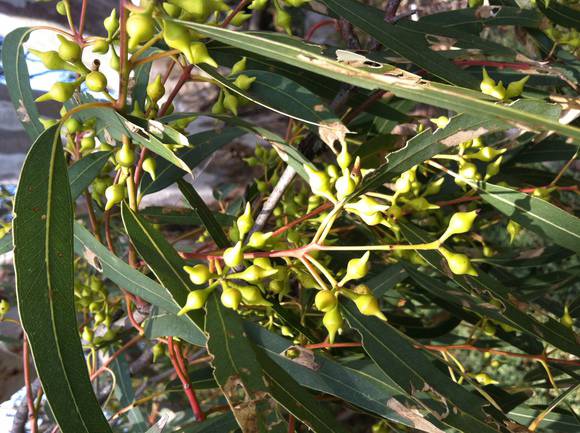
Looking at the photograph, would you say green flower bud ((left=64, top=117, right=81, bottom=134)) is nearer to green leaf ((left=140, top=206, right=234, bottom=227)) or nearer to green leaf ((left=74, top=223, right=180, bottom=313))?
green leaf ((left=74, top=223, right=180, bottom=313))

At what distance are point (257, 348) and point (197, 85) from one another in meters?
1.87

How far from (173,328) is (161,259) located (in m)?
0.11

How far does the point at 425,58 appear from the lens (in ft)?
2.41

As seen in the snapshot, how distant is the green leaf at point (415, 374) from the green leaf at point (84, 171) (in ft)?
1.42

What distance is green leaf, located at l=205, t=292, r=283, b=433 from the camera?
63 centimetres

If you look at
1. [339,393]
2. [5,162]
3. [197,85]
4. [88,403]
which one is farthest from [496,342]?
[5,162]

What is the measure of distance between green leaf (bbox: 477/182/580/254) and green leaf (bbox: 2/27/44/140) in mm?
701

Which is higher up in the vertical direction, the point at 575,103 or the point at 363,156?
the point at 575,103

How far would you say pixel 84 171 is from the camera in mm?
856

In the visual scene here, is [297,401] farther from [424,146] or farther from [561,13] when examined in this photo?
[561,13]

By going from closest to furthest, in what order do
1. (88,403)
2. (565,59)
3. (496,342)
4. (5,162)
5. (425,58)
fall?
1. (88,403)
2. (425,58)
3. (565,59)
4. (496,342)
5. (5,162)

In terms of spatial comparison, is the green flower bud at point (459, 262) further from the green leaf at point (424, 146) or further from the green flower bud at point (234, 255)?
the green flower bud at point (234, 255)

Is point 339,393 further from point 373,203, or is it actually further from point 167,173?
point 167,173

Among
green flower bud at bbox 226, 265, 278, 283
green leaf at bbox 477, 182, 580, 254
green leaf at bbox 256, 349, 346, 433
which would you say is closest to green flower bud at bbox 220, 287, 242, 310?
green flower bud at bbox 226, 265, 278, 283
